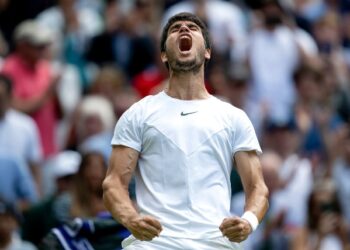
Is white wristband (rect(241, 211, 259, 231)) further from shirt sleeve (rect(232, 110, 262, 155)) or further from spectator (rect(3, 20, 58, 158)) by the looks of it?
spectator (rect(3, 20, 58, 158))

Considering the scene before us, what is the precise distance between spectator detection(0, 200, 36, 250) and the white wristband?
15.2ft

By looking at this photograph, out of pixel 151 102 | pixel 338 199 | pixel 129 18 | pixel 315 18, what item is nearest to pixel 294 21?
pixel 315 18

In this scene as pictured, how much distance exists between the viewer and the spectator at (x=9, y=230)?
45.6ft

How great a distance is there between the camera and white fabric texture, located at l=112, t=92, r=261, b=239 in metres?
9.77

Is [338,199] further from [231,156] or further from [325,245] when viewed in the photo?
[231,156]

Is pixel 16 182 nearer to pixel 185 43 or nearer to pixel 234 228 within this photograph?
pixel 185 43

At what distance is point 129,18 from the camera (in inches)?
760

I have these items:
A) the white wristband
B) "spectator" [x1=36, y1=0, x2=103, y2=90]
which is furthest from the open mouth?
"spectator" [x1=36, y1=0, x2=103, y2=90]

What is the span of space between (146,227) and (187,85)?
108cm

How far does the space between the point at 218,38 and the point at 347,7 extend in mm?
2498

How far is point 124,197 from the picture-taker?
976 centimetres

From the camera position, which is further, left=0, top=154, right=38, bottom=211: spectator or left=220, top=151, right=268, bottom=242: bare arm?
left=0, top=154, right=38, bottom=211: spectator

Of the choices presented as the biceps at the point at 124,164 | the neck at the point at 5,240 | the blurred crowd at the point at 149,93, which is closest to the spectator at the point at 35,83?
the blurred crowd at the point at 149,93

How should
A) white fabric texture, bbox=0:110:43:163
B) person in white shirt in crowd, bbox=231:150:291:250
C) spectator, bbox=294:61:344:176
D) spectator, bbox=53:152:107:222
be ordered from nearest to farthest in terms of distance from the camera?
spectator, bbox=53:152:107:222 < person in white shirt in crowd, bbox=231:150:291:250 < white fabric texture, bbox=0:110:43:163 < spectator, bbox=294:61:344:176
